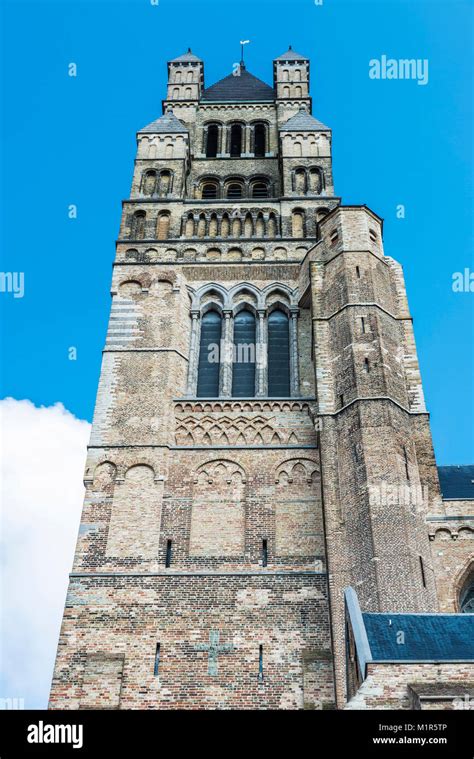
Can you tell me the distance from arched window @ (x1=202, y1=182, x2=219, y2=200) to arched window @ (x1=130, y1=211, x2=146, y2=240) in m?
3.57

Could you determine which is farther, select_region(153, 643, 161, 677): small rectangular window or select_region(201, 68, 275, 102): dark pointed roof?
select_region(201, 68, 275, 102): dark pointed roof

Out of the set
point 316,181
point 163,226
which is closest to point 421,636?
point 163,226

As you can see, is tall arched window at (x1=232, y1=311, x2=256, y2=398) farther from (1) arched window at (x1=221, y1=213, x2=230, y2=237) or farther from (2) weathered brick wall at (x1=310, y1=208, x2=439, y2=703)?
(1) arched window at (x1=221, y1=213, x2=230, y2=237)

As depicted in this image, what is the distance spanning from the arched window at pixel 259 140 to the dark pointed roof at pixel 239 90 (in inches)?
63.0

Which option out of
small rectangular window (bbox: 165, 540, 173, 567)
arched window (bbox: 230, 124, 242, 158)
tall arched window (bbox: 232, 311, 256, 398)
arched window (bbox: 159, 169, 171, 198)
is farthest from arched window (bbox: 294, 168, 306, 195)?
small rectangular window (bbox: 165, 540, 173, 567)

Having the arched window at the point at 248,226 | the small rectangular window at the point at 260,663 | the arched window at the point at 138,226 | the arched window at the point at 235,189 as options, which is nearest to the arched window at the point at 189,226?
the arched window at the point at 138,226

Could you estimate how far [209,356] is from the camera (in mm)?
22438

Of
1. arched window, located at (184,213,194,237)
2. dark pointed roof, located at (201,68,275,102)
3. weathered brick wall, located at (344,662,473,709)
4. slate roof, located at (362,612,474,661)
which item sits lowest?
weathered brick wall, located at (344,662,473,709)

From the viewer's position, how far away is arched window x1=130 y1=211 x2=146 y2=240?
25203 mm

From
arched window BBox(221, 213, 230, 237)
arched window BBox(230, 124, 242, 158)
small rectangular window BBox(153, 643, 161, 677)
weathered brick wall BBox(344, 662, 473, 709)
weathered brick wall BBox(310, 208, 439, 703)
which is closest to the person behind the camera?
weathered brick wall BBox(344, 662, 473, 709)

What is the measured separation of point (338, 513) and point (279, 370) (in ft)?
19.2

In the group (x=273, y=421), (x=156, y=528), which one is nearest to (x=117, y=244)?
(x=273, y=421)

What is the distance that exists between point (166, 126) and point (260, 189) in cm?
403

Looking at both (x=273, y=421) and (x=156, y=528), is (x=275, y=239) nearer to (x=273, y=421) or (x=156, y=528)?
(x=273, y=421)
